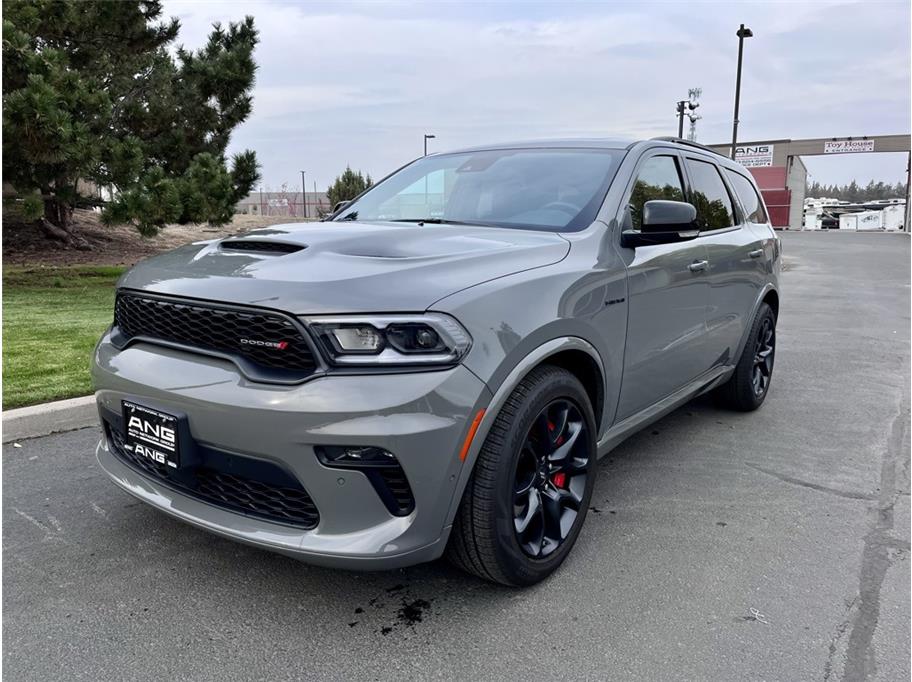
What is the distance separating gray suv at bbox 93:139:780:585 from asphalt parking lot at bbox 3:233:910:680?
0.28 meters

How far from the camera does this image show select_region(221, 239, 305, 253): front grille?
2771 mm

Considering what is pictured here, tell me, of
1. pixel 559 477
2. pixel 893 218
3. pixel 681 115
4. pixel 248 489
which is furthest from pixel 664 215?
pixel 893 218

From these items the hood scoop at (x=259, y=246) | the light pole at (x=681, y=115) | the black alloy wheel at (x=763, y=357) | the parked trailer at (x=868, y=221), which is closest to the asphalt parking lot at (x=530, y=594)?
the black alloy wheel at (x=763, y=357)

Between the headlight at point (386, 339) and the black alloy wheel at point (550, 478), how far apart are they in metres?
0.55

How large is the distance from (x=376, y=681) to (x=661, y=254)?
7.52 ft

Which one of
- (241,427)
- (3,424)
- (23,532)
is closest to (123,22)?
(3,424)

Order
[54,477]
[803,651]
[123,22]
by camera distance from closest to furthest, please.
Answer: [803,651]
[54,477]
[123,22]

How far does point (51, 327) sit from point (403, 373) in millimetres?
6222

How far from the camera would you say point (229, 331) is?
2.41m

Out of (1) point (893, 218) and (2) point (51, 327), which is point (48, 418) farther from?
(1) point (893, 218)

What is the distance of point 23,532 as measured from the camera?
322 cm

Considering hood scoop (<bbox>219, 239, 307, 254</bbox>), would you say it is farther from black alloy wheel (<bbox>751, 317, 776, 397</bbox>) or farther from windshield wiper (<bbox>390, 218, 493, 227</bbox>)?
black alloy wheel (<bbox>751, 317, 776, 397</bbox>)

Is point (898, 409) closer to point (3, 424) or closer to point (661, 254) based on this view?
point (661, 254)

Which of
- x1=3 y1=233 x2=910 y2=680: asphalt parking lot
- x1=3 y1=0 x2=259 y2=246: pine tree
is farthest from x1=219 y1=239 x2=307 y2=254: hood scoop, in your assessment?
x1=3 y1=0 x2=259 y2=246: pine tree
